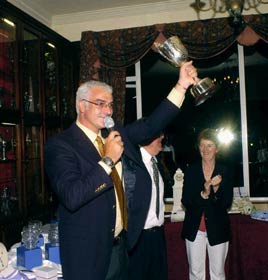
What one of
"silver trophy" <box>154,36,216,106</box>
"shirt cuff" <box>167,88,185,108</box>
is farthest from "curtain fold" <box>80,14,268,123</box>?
"shirt cuff" <box>167,88,185,108</box>

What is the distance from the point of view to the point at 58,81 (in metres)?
4.01

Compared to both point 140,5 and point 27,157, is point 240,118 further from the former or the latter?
point 27,157

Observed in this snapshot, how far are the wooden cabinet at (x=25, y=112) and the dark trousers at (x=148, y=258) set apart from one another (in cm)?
108

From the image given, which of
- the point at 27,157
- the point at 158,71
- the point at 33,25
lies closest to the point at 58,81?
the point at 33,25

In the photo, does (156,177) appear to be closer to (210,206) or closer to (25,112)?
(210,206)

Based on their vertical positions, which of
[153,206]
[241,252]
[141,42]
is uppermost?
[141,42]

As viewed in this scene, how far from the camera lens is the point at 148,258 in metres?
2.69

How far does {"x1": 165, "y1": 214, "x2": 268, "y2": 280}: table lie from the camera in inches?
132

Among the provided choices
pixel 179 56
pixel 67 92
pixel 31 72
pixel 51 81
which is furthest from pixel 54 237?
pixel 67 92

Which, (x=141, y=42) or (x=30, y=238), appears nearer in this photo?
(x=30, y=238)

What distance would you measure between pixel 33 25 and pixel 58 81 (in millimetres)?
697

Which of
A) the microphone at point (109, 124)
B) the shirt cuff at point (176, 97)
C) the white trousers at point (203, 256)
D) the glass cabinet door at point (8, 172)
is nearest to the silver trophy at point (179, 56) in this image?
the shirt cuff at point (176, 97)

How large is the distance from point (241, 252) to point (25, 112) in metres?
2.37

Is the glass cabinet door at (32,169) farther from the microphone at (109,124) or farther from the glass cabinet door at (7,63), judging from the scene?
the microphone at (109,124)
